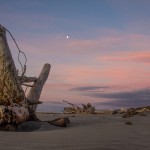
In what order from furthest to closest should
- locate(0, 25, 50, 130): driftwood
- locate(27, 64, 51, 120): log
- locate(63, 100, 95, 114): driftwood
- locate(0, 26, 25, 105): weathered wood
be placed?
1. locate(63, 100, 95, 114): driftwood
2. locate(27, 64, 51, 120): log
3. locate(0, 26, 25, 105): weathered wood
4. locate(0, 25, 50, 130): driftwood

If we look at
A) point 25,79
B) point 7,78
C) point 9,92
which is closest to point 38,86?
point 25,79

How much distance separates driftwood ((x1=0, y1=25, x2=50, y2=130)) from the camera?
505cm

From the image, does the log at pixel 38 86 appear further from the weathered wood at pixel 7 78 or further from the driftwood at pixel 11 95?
the weathered wood at pixel 7 78

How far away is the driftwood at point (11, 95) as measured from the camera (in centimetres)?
505

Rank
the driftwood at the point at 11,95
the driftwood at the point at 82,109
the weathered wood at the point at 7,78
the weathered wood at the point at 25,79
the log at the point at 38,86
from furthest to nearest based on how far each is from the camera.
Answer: the driftwood at the point at 82,109
the log at the point at 38,86
the weathered wood at the point at 25,79
the weathered wood at the point at 7,78
the driftwood at the point at 11,95

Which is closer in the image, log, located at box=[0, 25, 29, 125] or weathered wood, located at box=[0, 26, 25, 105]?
log, located at box=[0, 25, 29, 125]

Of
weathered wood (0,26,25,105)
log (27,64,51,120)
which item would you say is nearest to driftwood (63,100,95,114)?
log (27,64,51,120)

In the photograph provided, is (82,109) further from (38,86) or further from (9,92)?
(9,92)

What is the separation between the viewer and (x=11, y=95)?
6.01 metres

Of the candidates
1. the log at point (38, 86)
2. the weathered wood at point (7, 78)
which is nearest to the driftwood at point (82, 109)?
the log at point (38, 86)

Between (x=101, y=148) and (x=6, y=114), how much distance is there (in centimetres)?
219

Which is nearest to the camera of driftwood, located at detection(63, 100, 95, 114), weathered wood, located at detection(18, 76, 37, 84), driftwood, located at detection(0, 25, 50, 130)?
driftwood, located at detection(0, 25, 50, 130)

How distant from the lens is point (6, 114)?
5008 mm

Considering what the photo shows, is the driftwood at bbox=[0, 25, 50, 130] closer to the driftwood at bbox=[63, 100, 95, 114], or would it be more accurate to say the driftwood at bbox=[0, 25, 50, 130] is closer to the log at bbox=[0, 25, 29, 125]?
the log at bbox=[0, 25, 29, 125]
